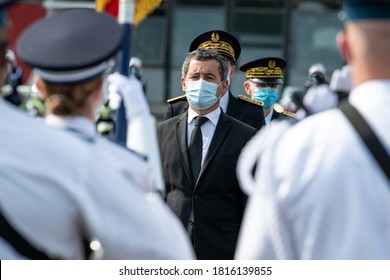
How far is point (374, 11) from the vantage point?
120 inches

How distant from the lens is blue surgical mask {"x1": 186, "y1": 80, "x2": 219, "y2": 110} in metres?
7.01

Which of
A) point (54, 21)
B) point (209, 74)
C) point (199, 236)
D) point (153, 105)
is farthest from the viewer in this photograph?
point (153, 105)

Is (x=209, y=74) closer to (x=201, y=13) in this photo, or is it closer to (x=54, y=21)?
(x=54, y=21)

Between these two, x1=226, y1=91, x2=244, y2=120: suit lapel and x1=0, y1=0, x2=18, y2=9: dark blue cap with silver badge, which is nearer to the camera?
x1=0, y1=0, x2=18, y2=9: dark blue cap with silver badge

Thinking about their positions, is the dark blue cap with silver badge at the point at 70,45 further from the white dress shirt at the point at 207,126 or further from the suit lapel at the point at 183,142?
the white dress shirt at the point at 207,126

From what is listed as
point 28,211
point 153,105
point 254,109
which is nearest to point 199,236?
point 254,109

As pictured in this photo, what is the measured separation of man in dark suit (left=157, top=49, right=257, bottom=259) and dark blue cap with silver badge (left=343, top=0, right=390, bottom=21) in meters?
3.60

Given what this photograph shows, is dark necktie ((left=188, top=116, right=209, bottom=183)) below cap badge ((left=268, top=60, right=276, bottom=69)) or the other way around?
the other way around

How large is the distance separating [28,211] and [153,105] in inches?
853

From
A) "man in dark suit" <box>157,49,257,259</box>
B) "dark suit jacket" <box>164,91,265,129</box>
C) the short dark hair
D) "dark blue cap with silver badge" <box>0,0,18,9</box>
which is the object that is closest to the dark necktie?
"man in dark suit" <box>157,49,257,259</box>

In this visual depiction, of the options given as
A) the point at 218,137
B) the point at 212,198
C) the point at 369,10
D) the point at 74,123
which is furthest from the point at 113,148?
the point at 218,137

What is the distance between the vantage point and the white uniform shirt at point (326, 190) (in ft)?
9.55

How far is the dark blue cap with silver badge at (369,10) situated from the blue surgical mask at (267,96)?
21.6 ft

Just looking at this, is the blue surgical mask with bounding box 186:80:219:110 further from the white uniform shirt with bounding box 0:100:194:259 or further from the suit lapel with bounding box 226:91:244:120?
the white uniform shirt with bounding box 0:100:194:259
